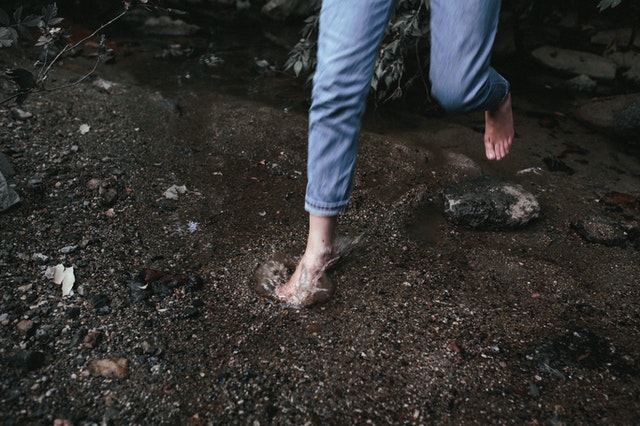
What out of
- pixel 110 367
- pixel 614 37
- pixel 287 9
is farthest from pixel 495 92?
pixel 287 9

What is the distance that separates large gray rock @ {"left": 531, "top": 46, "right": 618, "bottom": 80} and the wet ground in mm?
1310

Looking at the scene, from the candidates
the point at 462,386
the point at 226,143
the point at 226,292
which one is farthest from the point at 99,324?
the point at 226,143

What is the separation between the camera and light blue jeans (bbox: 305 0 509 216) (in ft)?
4.27

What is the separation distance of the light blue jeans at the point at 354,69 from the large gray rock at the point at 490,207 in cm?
55

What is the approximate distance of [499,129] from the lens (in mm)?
1752

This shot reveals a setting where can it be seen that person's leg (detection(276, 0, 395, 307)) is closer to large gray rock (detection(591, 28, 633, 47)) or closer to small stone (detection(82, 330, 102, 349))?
small stone (detection(82, 330, 102, 349))

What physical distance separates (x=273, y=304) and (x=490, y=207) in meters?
0.91

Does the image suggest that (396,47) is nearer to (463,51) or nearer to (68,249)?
(463,51)

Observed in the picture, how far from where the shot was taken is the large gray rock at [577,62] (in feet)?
12.1

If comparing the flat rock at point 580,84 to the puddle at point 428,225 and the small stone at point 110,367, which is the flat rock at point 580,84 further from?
the small stone at point 110,367

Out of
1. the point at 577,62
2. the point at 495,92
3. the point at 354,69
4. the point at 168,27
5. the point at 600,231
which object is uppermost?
the point at 354,69

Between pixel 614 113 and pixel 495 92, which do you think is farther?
pixel 614 113

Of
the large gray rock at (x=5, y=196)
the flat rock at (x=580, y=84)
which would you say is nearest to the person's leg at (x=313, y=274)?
the large gray rock at (x=5, y=196)

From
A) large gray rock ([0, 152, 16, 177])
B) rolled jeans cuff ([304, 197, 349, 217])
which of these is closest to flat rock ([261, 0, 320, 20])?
large gray rock ([0, 152, 16, 177])
